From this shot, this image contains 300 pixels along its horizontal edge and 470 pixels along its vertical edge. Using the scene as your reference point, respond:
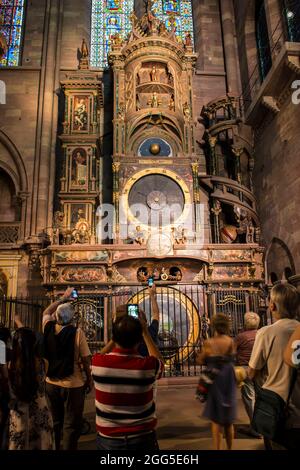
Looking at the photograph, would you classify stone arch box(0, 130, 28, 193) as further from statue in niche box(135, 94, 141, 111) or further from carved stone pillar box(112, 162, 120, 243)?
statue in niche box(135, 94, 141, 111)

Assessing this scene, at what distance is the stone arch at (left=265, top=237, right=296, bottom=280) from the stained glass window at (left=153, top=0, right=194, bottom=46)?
10.7m

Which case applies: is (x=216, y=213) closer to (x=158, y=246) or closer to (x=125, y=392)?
(x=158, y=246)

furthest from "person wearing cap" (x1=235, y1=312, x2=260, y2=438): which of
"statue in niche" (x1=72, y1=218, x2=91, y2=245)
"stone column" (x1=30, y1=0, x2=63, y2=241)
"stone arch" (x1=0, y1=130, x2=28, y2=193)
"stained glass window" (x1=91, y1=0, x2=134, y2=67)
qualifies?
"stained glass window" (x1=91, y1=0, x2=134, y2=67)

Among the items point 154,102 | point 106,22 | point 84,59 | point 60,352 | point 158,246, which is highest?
point 106,22

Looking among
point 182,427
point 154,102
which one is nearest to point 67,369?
point 182,427

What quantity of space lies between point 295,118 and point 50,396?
954 cm

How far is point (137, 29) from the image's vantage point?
1396cm

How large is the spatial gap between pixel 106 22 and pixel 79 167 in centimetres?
838

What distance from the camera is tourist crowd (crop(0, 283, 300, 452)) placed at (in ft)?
7.56

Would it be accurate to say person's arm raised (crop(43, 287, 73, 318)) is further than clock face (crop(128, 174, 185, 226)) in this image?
No

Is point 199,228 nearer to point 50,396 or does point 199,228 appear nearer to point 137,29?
point 137,29

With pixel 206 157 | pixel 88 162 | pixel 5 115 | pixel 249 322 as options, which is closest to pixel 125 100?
pixel 88 162

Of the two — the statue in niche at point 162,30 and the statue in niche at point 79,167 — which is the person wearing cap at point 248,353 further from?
the statue in niche at point 162,30

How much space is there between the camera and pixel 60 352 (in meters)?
3.50
